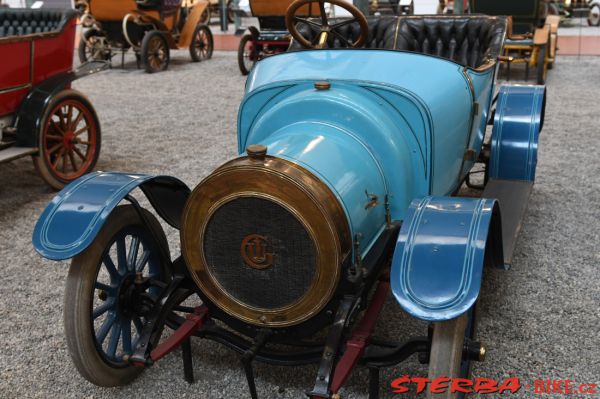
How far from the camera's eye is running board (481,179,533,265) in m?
2.50

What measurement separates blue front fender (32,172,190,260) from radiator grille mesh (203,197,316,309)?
1.09 feet

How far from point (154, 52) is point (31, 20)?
377 cm

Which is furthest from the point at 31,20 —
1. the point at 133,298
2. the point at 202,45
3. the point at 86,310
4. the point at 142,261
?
the point at 202,45

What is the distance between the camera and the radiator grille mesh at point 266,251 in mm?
1792

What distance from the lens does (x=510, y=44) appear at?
268 inches

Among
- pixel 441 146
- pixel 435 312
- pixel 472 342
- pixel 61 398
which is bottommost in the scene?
pixel 61 398

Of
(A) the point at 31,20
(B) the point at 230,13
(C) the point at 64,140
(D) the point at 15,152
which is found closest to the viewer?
(D) the point at 15,152

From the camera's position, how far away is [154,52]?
27.1ft

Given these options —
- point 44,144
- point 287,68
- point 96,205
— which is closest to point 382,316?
point 287,68

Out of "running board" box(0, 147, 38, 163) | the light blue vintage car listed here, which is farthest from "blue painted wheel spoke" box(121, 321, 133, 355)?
"running board" box(0, 147, 38, 163)

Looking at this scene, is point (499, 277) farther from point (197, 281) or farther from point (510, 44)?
point (510, 44)

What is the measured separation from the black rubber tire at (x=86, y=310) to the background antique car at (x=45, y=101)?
6.43ft

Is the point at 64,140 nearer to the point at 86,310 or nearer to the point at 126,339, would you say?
the point at 126,339

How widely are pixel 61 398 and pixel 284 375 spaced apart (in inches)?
28.9
